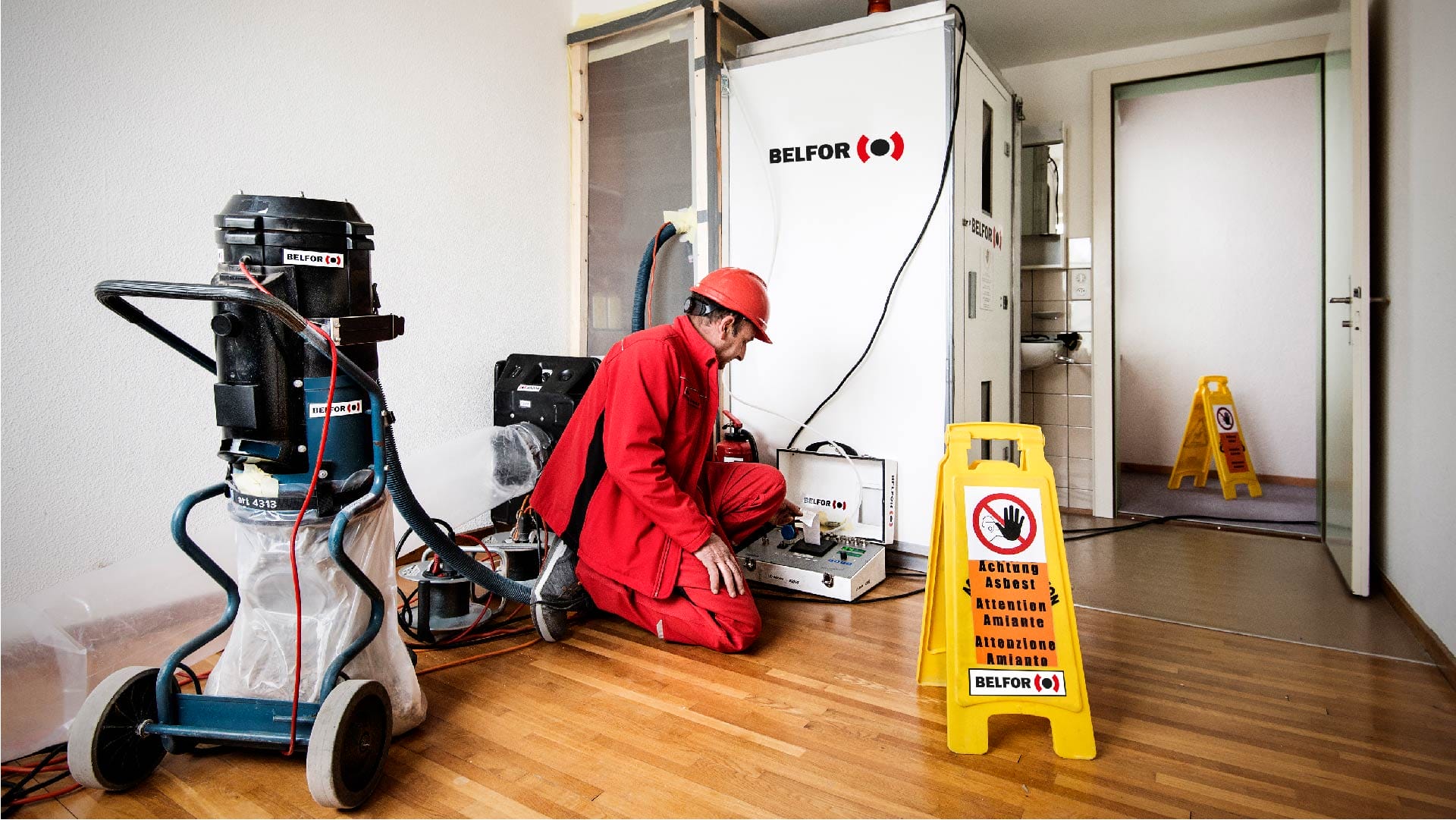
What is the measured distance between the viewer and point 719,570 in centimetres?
223

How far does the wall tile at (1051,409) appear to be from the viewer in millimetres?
4160

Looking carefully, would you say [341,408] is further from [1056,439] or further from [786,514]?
[1056,439]

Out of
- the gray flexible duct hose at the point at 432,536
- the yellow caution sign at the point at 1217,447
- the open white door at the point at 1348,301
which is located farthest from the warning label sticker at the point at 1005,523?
the yellow caution sign at the point at 1217,447

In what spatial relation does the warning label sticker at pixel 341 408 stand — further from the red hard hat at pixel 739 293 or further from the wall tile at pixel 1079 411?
the wall tile at pixel 1079 411

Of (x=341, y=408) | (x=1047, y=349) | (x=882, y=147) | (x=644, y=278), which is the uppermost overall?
(x=882, y=147)

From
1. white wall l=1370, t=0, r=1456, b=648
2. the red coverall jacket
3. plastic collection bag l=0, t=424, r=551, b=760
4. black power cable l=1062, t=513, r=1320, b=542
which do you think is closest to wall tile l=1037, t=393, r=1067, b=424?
black power cable l=1062, t=513, r=1320, b=542

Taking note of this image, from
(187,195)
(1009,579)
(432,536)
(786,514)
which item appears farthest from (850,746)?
(187,195)

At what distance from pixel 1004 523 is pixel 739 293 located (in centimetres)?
105

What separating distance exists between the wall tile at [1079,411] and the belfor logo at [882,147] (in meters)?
1.80

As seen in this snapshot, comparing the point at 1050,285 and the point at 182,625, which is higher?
the point at 1050,285

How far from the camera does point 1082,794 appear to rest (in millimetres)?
1553

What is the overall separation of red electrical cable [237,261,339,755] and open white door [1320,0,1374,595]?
9.79 feet

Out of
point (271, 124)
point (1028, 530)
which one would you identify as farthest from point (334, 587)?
point (271, 124)

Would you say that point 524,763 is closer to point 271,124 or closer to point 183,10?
point 271,124
